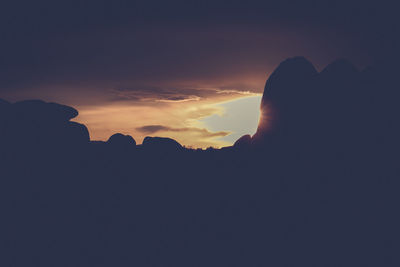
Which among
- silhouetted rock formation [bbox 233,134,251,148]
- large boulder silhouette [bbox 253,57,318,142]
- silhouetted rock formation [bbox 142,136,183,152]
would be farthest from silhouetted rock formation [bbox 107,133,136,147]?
large boulder silhouette [bbox 253,57,318,142]

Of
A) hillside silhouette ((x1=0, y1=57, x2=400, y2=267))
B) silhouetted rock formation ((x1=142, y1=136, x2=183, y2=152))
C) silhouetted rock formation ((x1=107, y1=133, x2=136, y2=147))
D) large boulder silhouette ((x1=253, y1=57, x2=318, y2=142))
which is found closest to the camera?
hillside silhouette ((x1=0, y1=57, x2=400, y2=267))

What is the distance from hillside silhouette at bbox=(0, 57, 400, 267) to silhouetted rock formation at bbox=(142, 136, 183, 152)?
Result: 317 inches

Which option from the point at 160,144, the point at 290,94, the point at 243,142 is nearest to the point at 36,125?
the point at 160,144

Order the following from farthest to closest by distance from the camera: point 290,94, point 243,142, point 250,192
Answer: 1. point 243,142
2. point 250,192
3. point 290,94

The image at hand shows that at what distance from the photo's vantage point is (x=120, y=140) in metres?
80.1

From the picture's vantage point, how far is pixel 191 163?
3191 inches

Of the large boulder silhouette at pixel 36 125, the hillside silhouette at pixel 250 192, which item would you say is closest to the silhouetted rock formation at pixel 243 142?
the hillside silhouette at pixel 250 192

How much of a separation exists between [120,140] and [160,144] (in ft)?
29.4

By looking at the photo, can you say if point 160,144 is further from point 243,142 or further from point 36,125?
point 36,125

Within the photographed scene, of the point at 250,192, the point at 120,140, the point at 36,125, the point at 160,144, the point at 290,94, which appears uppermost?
the point at 290,94

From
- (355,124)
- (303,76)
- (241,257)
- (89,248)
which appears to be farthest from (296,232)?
(89,248)

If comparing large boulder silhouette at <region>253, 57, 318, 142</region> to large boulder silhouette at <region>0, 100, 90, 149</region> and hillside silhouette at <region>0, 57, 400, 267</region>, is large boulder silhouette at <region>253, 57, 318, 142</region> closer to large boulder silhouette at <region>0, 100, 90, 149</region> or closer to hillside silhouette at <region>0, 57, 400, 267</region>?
hillside silhouette at <region>0, 57, 400, 267</region>

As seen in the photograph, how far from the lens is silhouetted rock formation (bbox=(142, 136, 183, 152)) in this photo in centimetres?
8075

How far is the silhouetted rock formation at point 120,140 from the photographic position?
79.7 meters
